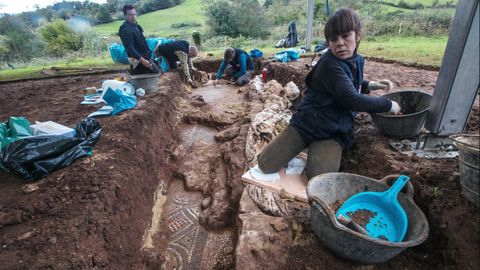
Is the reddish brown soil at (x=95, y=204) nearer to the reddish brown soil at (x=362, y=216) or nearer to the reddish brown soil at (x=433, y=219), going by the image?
the reddish brown soil at (x=433, y=219)

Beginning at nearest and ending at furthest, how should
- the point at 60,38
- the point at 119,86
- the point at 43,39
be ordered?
the point at 119,86 → the point at 60,38 → the point at 43,39

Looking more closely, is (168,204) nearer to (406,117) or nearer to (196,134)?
(196,134)

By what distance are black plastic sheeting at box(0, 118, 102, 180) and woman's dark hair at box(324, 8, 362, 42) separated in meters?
2.79

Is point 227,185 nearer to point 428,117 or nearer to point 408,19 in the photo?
point 428,117

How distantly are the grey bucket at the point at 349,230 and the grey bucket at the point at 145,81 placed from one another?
13.2 feet

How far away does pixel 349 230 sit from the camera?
1469 millimetres

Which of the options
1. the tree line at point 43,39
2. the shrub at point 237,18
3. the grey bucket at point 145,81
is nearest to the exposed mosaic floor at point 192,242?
the grey bucket at point 145,81

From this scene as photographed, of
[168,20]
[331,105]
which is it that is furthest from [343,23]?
[168,20]

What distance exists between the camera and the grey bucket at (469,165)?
1456 millimetres

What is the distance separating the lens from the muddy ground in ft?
5.58

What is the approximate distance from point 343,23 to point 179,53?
18.3 feet

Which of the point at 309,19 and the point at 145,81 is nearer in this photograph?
the point at 145,81

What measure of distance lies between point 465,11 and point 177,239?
3167mm

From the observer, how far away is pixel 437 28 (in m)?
9.98
